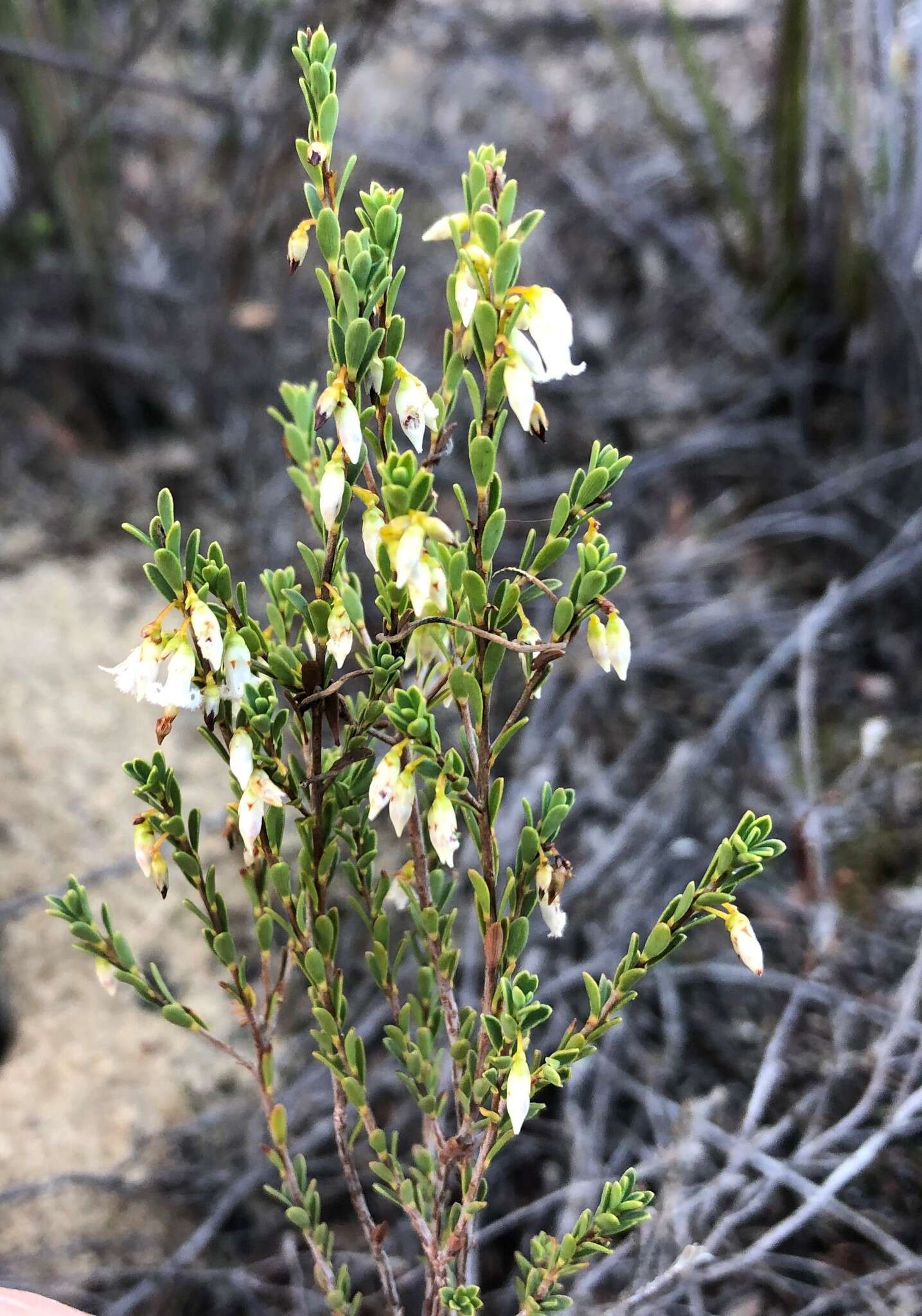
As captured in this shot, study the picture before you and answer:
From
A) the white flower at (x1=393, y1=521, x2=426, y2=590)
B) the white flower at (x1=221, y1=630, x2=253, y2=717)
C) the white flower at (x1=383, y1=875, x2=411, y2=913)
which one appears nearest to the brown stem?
the white flower at (x1=383, y1=875, x2=411, y2=913)

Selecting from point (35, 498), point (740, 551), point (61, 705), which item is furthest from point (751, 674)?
point (35, 498)

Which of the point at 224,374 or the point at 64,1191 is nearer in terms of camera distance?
the point at 64,1191

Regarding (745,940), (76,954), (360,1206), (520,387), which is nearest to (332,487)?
(520,387)

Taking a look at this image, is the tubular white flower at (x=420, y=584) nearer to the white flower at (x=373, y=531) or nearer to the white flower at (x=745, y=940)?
the white flower at (x=373, y=531)

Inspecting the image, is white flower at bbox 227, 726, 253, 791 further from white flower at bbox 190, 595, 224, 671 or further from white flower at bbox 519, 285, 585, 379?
white flower at bbox 519, 285, 585, 379

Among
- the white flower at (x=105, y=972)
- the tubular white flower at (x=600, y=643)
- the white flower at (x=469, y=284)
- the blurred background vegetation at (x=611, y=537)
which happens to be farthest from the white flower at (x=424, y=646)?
the blurred background vegetation at (x=611, y=537)

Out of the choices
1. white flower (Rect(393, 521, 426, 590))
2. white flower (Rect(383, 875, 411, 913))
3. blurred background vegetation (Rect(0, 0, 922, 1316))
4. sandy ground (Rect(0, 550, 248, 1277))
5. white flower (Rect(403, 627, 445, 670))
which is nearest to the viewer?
white flower (Rect(393, 521, 426, 590))

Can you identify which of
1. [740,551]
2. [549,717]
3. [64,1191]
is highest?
[740,551]

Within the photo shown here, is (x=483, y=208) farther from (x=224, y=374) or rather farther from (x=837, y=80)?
(x=224, y=374)
